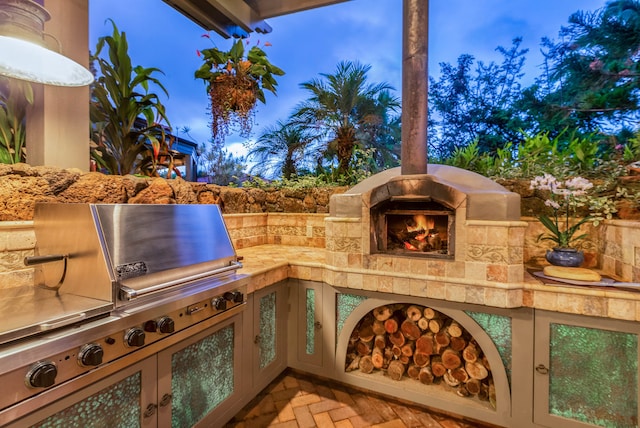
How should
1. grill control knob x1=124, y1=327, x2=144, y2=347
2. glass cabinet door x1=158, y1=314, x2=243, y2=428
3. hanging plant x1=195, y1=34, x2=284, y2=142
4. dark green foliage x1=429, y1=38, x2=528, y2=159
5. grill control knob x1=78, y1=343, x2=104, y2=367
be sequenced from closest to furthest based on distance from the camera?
grill control knob x1=78, y1=343, x2=104, y2=367
grill control knob x1=124, y1=327, x2=144, y2=347
glass cabinet door x1=158, y1=314, x2=243, y2=428
hanging plant x1=195, y1=34, x2=284, y2=142
dark green foliage x1=429, y1=38, x2=528, y2=159

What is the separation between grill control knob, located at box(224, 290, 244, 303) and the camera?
5.36 feet

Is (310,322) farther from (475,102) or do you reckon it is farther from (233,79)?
(475,102)

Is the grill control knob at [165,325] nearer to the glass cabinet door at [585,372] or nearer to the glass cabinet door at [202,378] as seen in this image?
the glass cabinet door at [202,378]

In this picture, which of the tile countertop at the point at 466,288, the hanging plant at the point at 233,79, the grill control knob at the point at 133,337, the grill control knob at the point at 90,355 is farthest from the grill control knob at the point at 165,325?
the hanging plant at the point at 233,79

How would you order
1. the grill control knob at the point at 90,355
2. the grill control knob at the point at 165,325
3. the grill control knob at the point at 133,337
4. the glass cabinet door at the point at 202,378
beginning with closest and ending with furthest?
the grill control knob at the point at 90,355
the grill control knob at the point at 133,337
the grill control knob at the point at 165,325
the glass cabinet door at the point at 202,378

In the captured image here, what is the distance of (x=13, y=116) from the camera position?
1.61 m

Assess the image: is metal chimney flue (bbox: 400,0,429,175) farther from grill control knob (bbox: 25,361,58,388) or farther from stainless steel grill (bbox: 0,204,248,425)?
grill control knob (bbox: 25,361,58,388)

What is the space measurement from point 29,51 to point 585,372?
316cm

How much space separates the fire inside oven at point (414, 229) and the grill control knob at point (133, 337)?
1.52 meters

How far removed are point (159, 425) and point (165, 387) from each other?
158mm

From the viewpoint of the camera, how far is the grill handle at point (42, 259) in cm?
112

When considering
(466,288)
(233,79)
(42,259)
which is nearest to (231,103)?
(233,79)

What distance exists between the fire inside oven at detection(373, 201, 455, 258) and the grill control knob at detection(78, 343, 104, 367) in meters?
1.65

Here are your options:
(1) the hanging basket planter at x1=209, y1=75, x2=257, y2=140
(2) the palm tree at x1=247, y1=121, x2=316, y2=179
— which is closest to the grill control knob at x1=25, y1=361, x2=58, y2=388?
(1) the hanging basket planter at x1=209, y1=75, x2=257, y2=140
